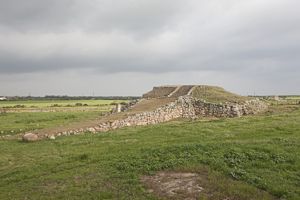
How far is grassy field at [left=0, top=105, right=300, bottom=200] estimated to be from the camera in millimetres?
12133

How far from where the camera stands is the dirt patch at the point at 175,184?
11.8 metres

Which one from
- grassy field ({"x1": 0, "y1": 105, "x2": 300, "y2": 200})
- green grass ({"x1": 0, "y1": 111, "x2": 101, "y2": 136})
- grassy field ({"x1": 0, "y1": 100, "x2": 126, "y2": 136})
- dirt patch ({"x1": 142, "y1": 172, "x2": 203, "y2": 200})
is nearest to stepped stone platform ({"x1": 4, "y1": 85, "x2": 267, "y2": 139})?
grassy field ({"x1": 0, "y1": 100, "x2": 126, "y2": 136})

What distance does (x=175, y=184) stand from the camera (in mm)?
12578

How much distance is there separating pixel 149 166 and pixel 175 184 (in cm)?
193

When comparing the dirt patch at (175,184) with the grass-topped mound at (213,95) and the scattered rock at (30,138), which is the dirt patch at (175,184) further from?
the grass-topped mound at (213,95)

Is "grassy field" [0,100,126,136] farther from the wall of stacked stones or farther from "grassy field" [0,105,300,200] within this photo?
"grassy field" [0,105,300,200]

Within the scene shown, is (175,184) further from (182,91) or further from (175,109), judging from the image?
(182,91)

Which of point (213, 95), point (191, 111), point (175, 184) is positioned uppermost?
point (213, 95)

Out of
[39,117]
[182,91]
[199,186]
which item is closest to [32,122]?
[39,117]

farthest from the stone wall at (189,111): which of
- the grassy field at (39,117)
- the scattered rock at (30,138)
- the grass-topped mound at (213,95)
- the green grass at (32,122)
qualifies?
the scattered rock at (30,138)

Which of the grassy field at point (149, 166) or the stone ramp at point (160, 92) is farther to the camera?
the stone ramp at point (160, 92)

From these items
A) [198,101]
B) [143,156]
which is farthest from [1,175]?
[198,101]

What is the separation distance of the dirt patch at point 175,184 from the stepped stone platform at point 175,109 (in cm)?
1262

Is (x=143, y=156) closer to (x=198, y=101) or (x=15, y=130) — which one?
(x=15, y=130)
